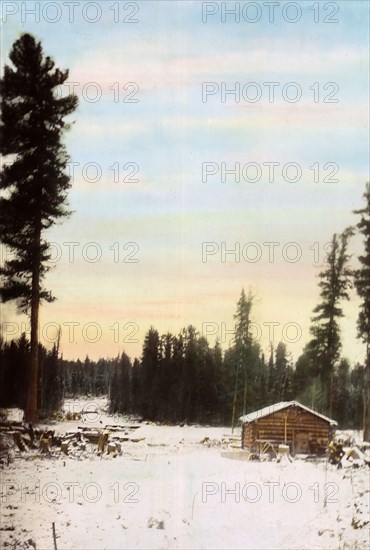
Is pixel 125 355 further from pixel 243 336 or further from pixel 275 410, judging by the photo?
pixel 275 410

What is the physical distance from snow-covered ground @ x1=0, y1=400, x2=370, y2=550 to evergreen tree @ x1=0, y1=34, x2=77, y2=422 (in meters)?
0.60

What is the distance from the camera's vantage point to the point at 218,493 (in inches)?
190

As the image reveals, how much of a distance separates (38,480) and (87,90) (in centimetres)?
313

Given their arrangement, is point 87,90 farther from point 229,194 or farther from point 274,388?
point 274,388

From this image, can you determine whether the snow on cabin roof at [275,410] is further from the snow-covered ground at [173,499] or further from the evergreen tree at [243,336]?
the snow-covered ground at [173,499]

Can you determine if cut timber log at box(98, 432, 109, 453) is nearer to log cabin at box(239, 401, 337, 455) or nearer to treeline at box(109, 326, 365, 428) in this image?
treeline at box(109, 326, 365, 428)

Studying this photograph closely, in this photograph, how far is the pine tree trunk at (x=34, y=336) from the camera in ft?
15.7

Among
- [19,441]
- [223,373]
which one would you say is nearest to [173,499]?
[223,373]

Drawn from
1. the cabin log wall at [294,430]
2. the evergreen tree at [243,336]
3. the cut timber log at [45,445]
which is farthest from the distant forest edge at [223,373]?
the cut timber log at [45,445]

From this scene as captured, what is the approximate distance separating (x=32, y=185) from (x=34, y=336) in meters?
1.22

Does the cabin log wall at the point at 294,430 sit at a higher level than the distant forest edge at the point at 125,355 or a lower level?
lower

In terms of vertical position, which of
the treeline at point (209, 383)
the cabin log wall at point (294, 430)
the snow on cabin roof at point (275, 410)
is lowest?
the cabin log wall at point (294, 430)

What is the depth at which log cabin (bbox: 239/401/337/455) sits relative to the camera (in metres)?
4.76

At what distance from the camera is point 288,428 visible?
4.84m
